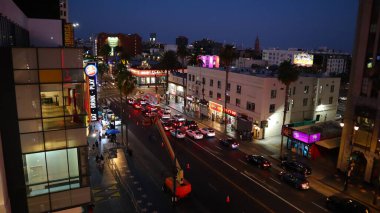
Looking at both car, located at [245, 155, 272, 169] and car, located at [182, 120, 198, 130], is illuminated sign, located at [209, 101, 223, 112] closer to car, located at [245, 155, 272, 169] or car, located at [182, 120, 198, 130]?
car, located at [182, 120, 198, 130]

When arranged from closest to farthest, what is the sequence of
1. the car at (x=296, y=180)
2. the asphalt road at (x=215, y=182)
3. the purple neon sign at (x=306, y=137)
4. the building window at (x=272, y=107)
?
1. the asphalt road at (x=215, y=182)
2. the car at (x=296, y=180)
3. the purple neon sign at (x=306, y=137)
4. the building window at (x=272, y=107)

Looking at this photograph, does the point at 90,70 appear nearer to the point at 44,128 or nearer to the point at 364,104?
the point at 44,128

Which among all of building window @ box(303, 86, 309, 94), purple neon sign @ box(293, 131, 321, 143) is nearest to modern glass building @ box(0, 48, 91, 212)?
purple neon sign @ box(293, 131, 321, 143)

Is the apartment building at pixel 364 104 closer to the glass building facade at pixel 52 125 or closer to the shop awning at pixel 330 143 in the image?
the shop awning at pixel 330 143

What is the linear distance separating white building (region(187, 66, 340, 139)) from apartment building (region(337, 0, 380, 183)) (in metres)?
14.7

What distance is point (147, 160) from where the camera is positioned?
3934 cm

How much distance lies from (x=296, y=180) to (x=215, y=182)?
8.78 m

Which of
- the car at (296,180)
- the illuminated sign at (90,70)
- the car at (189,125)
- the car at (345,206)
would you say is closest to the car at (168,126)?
the car at (189,125)

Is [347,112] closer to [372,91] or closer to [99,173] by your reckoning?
[372,91]

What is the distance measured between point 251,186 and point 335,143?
683 inches

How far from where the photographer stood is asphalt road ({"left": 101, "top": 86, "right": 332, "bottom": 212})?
28047 millimetres

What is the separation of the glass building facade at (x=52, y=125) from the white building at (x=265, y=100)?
35.5 metres

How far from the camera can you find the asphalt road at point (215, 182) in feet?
92.0

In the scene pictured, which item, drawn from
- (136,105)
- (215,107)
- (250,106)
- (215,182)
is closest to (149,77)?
(136,105)
